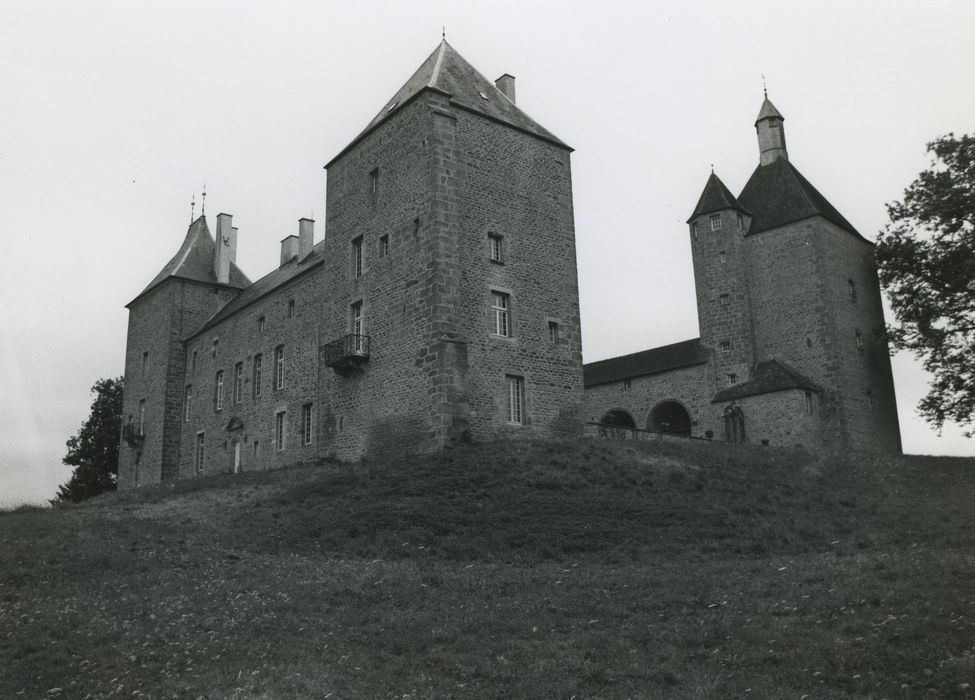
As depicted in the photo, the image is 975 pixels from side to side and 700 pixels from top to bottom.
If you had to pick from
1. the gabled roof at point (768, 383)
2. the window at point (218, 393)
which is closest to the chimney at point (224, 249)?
the window at point (218, 393)

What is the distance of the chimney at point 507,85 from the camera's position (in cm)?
3069

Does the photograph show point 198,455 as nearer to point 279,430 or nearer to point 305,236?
point 279,430

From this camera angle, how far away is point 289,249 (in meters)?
41.5

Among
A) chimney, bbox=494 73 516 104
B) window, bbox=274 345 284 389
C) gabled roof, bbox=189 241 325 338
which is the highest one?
chimney, bbox=494 73 516 104

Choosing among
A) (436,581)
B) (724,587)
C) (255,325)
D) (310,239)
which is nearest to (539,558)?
(436,581)

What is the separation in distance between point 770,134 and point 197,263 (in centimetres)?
2776

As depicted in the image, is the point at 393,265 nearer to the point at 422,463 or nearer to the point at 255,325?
the point at 422,463

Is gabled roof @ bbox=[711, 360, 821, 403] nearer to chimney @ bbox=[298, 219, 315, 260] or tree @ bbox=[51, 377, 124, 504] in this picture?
chimney @ bbox=[298, 219, 315, 260]

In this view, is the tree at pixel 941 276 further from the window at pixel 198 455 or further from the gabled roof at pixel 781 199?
the window at pixel 198 455

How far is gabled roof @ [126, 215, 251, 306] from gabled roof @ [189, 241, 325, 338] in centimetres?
155

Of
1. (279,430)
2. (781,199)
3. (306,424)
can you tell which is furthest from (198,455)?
(781,199)

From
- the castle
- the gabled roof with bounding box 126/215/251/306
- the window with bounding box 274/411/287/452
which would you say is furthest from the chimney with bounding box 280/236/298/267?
the window with bounding box 274/411/287/452

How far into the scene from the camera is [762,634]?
9844 millimetres

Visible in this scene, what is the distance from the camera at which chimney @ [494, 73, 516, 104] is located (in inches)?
1208
